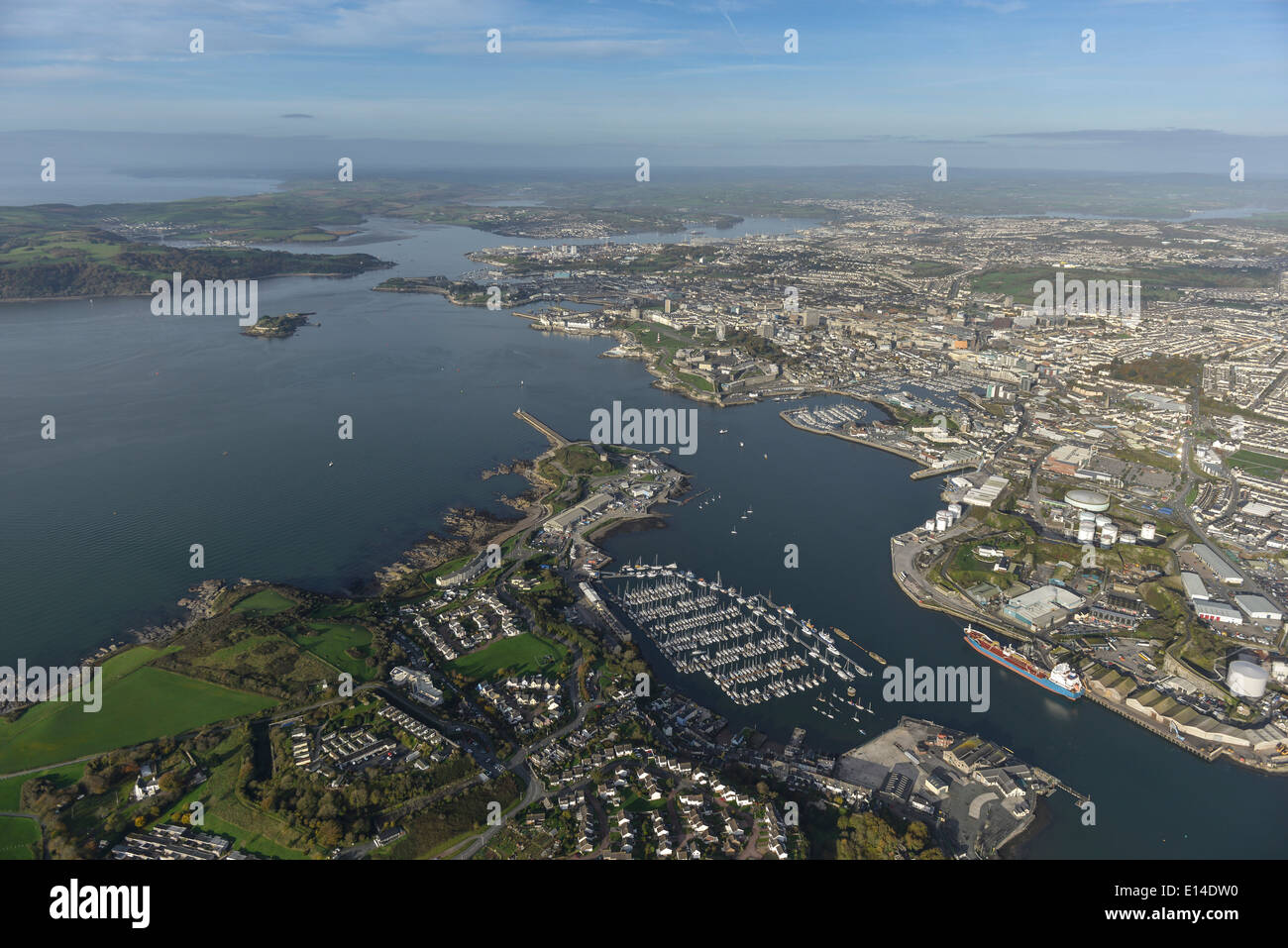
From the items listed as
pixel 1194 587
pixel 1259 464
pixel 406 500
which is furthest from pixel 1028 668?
pixel 406 500

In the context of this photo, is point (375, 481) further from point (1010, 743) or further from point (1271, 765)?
point (1271, 765)

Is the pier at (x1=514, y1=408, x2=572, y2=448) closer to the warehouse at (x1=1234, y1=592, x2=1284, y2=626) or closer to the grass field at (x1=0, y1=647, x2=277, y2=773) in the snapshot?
the grass field at (x1=0, y1=647, x2=277, y2=773)

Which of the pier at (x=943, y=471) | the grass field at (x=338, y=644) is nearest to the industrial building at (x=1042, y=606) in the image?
the pier at (x=943, y=471)

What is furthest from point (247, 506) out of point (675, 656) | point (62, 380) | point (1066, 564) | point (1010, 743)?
point (1066, 564)

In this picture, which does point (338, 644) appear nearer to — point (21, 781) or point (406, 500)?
point (21, 781)

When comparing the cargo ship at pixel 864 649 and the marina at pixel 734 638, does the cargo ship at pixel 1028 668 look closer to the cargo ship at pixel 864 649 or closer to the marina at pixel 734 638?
the cargo ship at pixel 864 649

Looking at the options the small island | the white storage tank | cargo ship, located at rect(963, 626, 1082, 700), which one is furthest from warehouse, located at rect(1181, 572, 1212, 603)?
the small island
